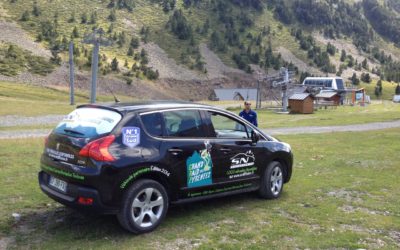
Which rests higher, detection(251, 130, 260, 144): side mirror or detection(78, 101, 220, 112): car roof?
detection(78, 101, 220, 112): car roof

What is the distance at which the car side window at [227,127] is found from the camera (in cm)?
830

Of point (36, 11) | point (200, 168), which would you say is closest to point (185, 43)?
point (36, 11)

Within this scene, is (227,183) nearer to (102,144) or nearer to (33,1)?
(102,144)

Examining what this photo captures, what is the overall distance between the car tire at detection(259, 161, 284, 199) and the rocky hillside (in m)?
72.9

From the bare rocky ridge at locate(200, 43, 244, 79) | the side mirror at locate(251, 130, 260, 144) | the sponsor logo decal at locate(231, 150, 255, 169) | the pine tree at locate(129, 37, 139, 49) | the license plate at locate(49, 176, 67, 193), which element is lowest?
the license plate at locate(49, 176, 67, 193)

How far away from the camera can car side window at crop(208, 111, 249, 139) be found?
830 centimetres

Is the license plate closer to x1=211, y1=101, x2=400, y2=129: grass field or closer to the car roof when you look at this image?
the car roof

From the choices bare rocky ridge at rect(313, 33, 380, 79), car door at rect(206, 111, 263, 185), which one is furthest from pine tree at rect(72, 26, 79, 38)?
car door at rect(206, 111, 263, 185)

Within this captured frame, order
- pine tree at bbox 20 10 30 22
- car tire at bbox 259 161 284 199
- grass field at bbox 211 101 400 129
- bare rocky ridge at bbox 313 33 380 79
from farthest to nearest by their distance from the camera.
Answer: bare rocky ridge at bbox 313 33 380 79
pine tree at bbox 20 10 30 22
grass field at bbox 211 101 400 129
car tire at bbox 259 161 284 199

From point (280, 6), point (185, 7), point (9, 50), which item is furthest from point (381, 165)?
point (280, 6)

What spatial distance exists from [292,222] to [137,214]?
282 cm

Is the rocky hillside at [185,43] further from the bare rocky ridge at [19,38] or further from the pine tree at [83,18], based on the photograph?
the pine tree at [83,18]

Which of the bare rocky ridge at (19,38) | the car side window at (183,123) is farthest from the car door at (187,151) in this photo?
the bare rocky ridge at (19,38)

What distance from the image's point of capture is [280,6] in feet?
543
